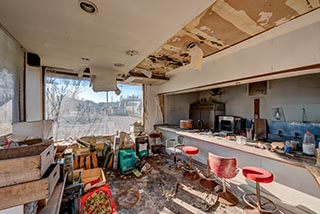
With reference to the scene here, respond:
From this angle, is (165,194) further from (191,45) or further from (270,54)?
(270,54)

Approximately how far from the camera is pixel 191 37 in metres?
1.86

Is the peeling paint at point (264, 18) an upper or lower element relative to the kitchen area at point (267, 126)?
upper

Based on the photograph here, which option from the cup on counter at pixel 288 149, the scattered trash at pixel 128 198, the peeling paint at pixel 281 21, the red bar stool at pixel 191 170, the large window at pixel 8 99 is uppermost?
the peeling paint at pixel 281 21

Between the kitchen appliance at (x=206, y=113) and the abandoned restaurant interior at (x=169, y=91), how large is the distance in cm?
8

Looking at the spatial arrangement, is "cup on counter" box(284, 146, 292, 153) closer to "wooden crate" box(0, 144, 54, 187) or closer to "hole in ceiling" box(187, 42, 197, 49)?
"hole in ceiling" box(187, 42, 197, 49)

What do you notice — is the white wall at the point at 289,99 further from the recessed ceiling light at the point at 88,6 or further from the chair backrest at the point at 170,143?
the recessed ceiling light at the point at 88,6

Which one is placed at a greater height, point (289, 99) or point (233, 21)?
point (233, 21)

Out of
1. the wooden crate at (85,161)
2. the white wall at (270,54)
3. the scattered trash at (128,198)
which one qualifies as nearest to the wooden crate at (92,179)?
the scattered trash at (128,198)

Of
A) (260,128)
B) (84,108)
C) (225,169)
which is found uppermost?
(84,108)

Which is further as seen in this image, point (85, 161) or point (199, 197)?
point (85, 161)

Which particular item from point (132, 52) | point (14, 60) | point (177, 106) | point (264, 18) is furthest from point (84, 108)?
point (264, 18)

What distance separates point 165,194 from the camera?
96.4 inches

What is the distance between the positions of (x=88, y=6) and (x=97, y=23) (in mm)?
198

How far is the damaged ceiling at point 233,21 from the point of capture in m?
1.26
